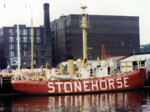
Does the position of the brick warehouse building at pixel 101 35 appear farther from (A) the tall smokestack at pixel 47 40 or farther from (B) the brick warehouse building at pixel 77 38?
(A) the tall smokestack at pixel 47 40

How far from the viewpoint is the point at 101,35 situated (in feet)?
282

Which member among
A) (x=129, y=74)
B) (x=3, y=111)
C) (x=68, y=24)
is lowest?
(x=3, y=111)

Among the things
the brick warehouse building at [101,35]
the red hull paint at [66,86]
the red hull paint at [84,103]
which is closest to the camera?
the red hull paint at [84,103]

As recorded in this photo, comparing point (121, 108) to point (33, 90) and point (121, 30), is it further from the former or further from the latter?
point (121, 30)

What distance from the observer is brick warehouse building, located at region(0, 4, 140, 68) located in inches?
3307

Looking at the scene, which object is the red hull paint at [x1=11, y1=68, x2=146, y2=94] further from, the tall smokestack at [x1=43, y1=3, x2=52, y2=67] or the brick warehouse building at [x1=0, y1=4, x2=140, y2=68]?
the tall smokestack at [x1=43, y1=3, x2=52, y2=67]

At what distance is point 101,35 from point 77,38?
298 inches

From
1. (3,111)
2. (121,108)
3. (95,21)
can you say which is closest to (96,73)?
(121,108)

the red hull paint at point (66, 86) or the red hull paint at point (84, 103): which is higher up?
the red hull paint at point (66, 86)

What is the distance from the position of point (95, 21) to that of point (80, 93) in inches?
1910

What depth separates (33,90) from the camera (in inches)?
1561

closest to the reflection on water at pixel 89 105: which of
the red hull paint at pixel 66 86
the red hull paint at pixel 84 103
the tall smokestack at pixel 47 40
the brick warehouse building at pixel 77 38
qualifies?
the red hull paint at pixel 84 103

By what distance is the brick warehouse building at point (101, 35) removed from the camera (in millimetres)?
83938

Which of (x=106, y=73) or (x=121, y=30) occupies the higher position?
(x=121, y=30)
